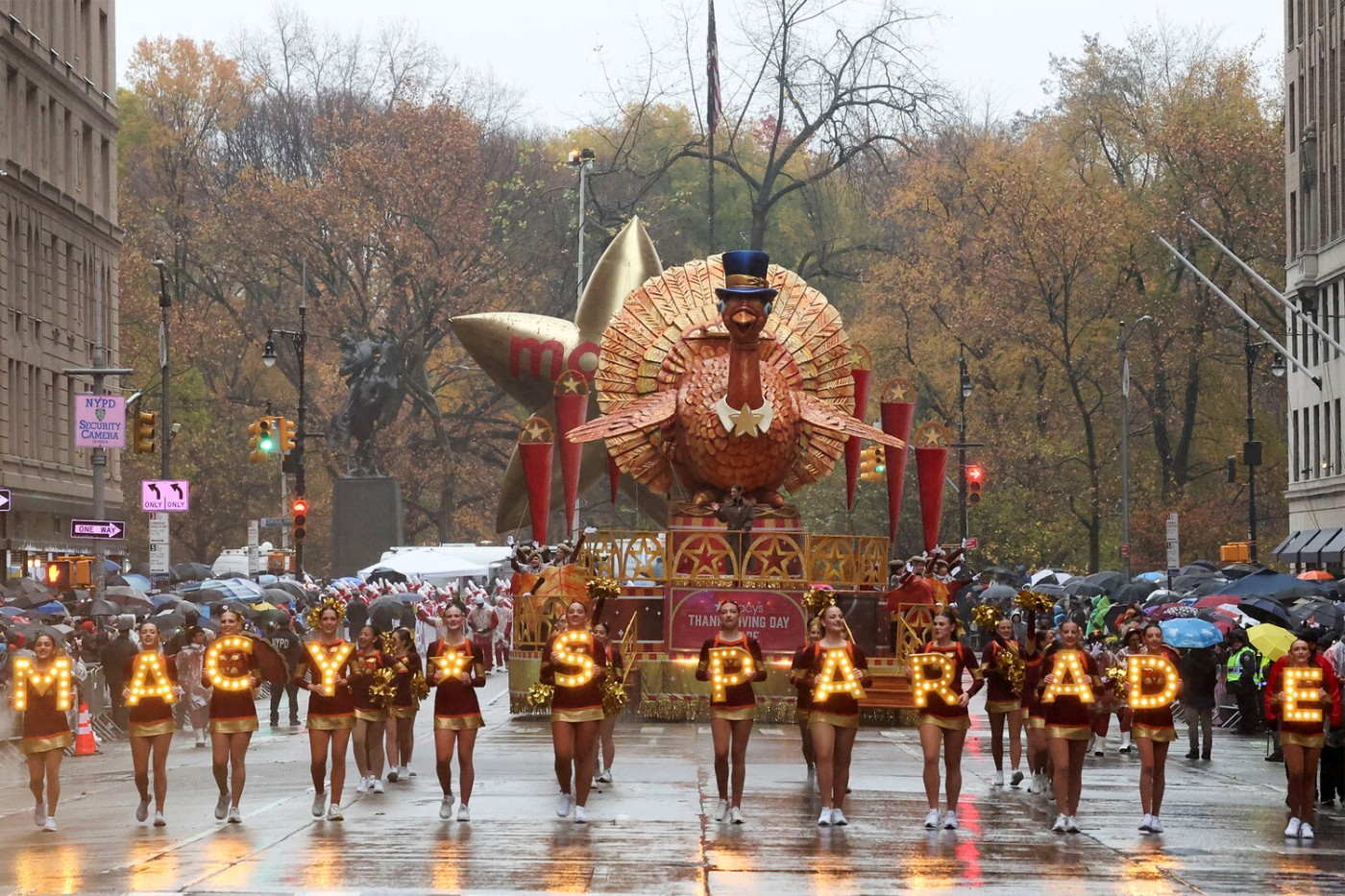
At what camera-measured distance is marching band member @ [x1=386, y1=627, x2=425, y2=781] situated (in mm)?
18375

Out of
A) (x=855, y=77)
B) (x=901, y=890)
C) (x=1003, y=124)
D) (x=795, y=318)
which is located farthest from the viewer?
(x=1003, y=124)

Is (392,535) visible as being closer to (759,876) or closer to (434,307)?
(434,307)

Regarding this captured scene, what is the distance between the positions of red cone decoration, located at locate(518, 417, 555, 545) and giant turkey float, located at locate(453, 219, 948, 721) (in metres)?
0.03

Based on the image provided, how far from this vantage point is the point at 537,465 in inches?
1219

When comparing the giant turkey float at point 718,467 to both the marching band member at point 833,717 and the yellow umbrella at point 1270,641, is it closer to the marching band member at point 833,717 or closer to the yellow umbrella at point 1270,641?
the yellow umbrella at point 1270,641

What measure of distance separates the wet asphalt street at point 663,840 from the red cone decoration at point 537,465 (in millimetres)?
9153

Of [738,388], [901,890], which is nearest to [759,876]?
[901,890]

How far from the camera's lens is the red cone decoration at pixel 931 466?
31.7 metres

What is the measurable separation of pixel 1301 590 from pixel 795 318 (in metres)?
8.72

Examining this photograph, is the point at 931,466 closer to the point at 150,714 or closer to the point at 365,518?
Answer: the point at 150,714

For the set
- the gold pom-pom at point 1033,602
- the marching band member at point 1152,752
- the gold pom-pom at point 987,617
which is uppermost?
the gold pom-pom at point 1033,602

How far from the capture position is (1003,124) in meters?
77.0

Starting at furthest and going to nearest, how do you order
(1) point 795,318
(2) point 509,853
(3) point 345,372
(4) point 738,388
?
(3) point 345,372 → (1) point 795,318 → (4) point 738,388 → (2) point 509,853

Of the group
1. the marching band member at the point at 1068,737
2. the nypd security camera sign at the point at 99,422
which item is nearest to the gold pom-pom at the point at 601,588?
the marching band member at the point at 1068,737
